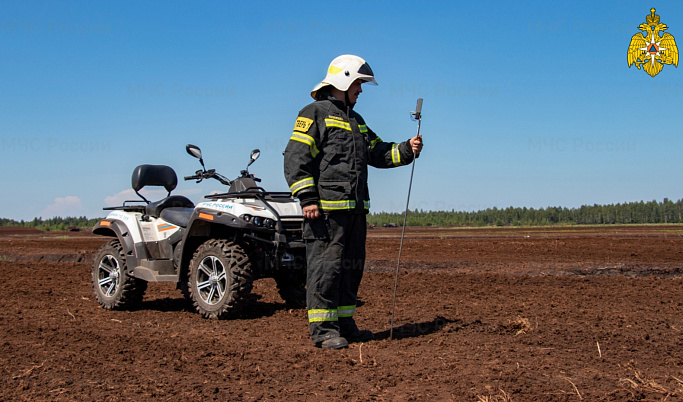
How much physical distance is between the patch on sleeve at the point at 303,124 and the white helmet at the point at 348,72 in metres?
0.46

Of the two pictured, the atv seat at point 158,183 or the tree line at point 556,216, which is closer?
the atv seat at point 158,183

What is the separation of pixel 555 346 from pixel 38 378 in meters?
3.88

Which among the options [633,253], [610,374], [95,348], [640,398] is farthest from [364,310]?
[633,253]

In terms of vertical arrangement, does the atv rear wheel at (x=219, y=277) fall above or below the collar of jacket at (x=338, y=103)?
below

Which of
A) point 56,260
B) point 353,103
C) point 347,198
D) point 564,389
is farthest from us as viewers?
point 56,260

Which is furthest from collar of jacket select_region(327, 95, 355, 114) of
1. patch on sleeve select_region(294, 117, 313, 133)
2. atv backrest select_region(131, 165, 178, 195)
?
atv backrest select_region(131, 165, 178, 195)

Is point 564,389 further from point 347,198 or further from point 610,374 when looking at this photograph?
point 347,198

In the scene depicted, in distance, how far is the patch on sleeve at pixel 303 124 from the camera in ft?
17.4

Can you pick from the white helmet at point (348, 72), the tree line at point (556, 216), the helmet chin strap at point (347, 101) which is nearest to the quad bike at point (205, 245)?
the helmet chin strap at point (347, 101)

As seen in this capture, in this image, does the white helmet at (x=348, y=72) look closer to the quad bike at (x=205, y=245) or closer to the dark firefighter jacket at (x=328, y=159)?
the dark firefighter jacket at (x=328, y=159)

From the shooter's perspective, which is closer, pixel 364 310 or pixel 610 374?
pixel 610 374

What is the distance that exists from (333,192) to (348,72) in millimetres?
1127

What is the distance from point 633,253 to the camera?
54.4ft

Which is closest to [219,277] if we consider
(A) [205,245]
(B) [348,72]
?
(A) [205,245]
